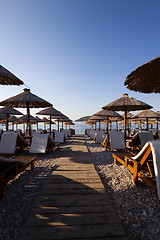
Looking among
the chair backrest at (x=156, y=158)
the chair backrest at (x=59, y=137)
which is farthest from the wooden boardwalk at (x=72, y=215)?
the chair backrest at (x=59, y=137)

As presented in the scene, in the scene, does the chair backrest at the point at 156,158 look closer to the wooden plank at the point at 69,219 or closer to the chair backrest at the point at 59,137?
the wooden plank at the point at 69,219

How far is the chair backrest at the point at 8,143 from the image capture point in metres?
4.74

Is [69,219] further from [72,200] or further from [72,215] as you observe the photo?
[72,200]

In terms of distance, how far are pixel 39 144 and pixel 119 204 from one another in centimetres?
416

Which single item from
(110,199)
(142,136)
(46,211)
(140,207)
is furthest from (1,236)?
(142,136)

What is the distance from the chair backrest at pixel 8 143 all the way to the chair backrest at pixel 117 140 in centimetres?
458

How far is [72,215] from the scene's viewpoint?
1.57m

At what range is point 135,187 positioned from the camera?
2.40 meters

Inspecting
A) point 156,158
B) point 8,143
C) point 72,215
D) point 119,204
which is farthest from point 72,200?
point 8,143

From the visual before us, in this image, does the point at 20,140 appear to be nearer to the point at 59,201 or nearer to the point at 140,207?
the point at 59,201

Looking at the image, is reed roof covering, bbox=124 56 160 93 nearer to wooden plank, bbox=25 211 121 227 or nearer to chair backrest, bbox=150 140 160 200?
chair backrest, bbox=150 140 160 200

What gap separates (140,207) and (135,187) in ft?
2.11

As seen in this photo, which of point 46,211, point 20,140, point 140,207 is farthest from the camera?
point 20,140

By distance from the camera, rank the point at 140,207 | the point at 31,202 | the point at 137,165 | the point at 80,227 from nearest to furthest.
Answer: the point at 80,227 < the point at 140,207 < the point at 31,202 < the point at 137,165
